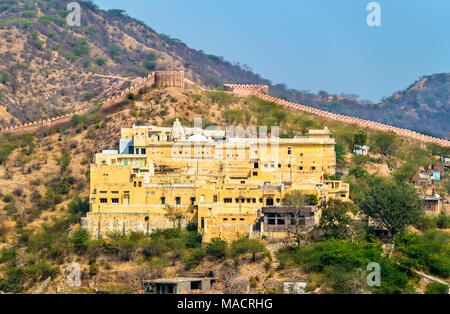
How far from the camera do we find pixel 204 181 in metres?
45.8

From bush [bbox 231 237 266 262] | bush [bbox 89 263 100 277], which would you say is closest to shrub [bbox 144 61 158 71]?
bush [bbox 89 263 100 277]

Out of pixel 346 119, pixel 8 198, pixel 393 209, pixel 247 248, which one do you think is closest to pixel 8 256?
pixel 8 198

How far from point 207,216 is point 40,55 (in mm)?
60780

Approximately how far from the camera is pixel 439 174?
57812 mm

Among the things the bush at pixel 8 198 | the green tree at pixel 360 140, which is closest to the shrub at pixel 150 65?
the green tree at pixel 360 140

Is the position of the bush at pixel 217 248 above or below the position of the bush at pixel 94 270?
above

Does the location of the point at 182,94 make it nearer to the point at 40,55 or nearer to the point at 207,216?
the point at 207,216

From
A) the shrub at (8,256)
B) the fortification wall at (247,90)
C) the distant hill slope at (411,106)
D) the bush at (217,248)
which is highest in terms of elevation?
the distant hill slope at (411,106)

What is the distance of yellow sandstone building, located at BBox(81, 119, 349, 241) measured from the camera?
1730 inches

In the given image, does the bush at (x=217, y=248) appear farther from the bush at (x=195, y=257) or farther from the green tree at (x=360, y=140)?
the green tree at (x=360, y=140)

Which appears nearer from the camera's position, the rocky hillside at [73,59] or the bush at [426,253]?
the bush at [426,253]

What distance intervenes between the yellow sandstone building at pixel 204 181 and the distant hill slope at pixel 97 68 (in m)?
36.8

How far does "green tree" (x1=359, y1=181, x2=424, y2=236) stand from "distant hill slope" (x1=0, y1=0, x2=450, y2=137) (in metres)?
44.5

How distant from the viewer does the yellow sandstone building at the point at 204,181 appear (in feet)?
144
